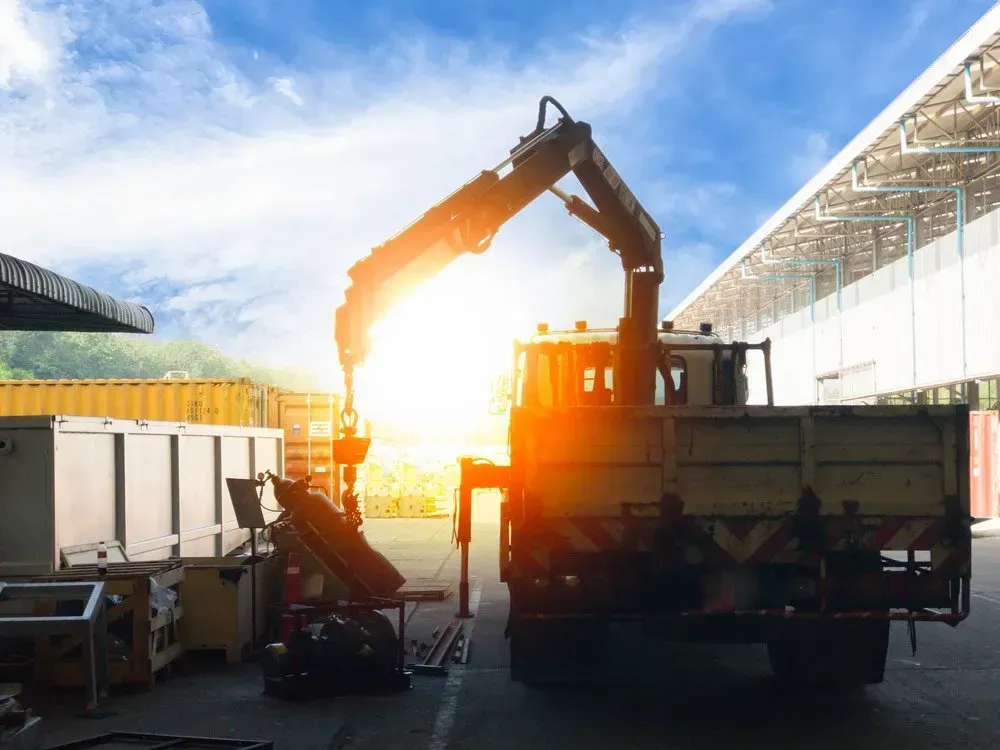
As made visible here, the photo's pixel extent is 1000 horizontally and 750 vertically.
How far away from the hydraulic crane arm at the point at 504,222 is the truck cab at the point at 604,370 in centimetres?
57

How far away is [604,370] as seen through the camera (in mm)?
9367

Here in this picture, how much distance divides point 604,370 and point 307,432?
13601 mm

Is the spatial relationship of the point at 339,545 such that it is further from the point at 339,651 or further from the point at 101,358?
the point at 101,358

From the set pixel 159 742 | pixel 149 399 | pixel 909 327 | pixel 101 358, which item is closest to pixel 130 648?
pixel 159 742

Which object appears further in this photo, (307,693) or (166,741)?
(307,693)

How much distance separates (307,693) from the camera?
24.9 ft

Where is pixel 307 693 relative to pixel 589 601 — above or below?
below

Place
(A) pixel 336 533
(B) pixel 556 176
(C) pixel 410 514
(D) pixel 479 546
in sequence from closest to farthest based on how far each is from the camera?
(A) pixel 336 533, (B) pixel 556 176, (D) pixel 479 546, (C) pixel 410 514

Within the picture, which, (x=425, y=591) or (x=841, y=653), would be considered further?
(x=425, y=591)

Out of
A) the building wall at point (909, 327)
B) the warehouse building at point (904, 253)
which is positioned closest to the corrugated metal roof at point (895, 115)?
the warehouse building at point (904, 253)

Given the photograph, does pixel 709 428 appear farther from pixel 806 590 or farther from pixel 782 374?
pixel 782 374

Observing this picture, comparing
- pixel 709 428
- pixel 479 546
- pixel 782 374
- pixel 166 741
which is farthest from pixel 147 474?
pixel 782 374

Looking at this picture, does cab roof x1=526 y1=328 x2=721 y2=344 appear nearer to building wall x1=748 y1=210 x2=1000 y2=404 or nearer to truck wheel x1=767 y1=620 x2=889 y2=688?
truck wheel x1=767 y1=620 x2=889 y2=688

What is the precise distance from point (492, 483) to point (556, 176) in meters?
2.94
